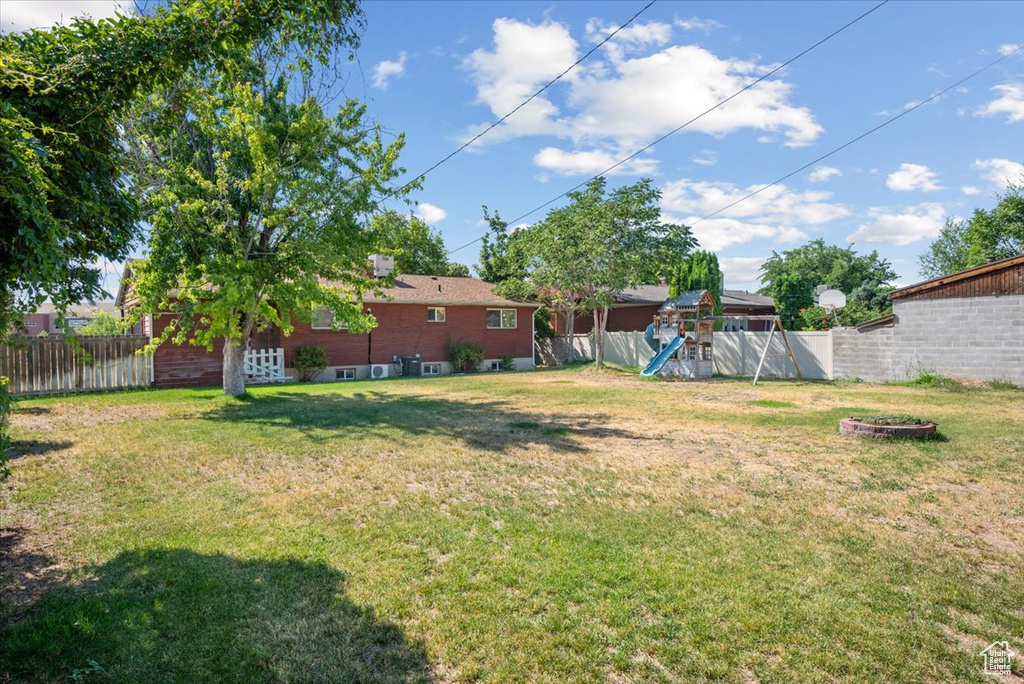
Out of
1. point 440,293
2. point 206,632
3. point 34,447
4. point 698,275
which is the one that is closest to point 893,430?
point 206,632

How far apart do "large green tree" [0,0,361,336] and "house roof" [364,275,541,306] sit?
1697 cm

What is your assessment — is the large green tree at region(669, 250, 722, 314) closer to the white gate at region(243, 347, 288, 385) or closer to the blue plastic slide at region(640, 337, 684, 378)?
the blue plastic slide at region(640, 337, 684, 378)

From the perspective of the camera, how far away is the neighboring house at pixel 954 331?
45.4ft

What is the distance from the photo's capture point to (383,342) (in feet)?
69.7

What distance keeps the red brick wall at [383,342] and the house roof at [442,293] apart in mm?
427

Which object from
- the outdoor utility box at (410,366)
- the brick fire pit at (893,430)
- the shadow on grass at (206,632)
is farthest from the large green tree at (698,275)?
the shadow on grass at (206,632)

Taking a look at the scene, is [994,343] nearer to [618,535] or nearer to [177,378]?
[618,535]

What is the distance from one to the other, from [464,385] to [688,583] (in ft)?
45.1

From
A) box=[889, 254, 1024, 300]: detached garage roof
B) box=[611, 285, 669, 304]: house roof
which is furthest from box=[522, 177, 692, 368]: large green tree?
box=[889, 254, 1024, 300]: detached garage roof

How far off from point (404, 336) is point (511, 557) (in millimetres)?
18589

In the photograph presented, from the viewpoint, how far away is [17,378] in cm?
1366

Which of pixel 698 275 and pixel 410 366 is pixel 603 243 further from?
pixel 698 275

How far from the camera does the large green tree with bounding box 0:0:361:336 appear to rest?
7.96 feet

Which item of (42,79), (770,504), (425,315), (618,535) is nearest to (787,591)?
(618,535)
